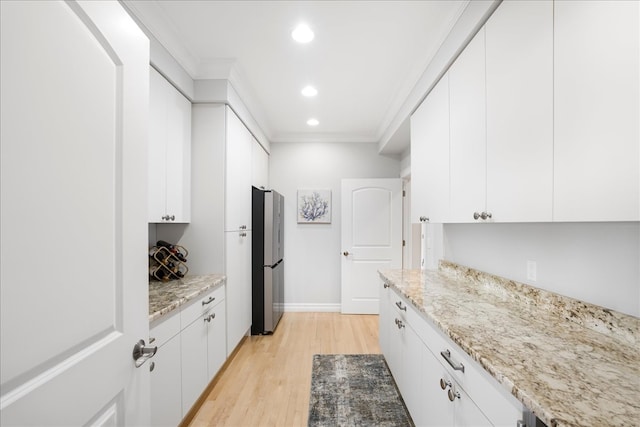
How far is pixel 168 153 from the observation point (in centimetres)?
221

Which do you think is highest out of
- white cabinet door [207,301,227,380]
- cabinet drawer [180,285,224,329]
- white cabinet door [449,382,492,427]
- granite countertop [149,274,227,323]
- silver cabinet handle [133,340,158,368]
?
silver cabinet handle [133,340,158,368]

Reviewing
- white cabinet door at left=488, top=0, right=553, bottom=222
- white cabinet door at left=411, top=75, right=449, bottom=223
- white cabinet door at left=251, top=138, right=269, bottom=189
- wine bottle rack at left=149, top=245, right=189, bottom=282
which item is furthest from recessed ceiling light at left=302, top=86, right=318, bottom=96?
wine bottle rack at left=149, top=245, right=189, bottom=282

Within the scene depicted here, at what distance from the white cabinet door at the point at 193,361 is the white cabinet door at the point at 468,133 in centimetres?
190

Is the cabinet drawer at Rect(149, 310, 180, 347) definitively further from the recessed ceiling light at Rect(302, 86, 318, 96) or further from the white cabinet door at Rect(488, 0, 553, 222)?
the recessed ceiling light at Rect(302, 86, 318, 96)

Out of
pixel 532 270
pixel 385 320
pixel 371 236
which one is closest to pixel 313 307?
pixel 371 236

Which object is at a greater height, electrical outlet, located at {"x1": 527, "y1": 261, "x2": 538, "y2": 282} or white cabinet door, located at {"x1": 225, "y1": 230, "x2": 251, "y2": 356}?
electrical outlet, located at {"x1": 527, "y1": 261, "x2": 538, "y2": 282}

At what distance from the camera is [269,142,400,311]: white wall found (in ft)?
14.8

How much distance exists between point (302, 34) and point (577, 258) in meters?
2.10

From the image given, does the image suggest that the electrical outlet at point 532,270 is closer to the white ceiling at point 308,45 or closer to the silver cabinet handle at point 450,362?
the silver cabinet handle at point 450,362

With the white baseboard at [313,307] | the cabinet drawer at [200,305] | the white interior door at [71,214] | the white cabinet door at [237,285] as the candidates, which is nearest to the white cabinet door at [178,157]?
the white cabinet door at [237,285]

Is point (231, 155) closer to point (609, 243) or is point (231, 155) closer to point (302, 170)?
point (302, 170)

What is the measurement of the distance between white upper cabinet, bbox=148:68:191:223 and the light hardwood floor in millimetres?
1450

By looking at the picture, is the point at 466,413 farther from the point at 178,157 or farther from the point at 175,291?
the point at 178,157

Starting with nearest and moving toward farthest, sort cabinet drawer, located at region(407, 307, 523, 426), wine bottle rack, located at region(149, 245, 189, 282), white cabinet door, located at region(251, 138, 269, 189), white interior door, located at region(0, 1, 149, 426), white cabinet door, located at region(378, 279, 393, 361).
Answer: white interior door, located at region(0, 1, 149, 426) → cabinet drawer, located at region(407, 307, 523, 426) → wine bottle rack, located at region(149, 245, 189, 282) → white cabinet door, located at region(378, 279, 393, 361) → white cabinet door, located at region(251, 138, 269, 189)
